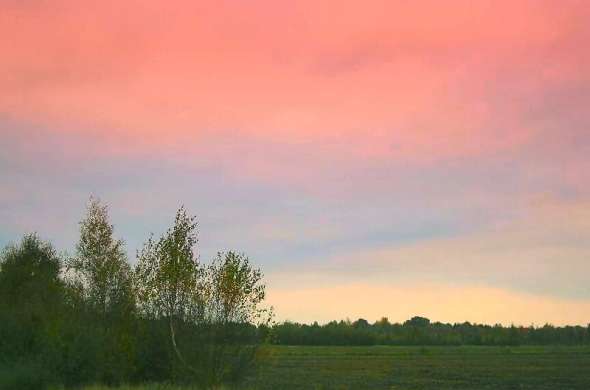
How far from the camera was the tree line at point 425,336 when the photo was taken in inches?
6097

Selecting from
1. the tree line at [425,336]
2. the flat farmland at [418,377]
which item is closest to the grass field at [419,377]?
the flat farmland at [418,377]

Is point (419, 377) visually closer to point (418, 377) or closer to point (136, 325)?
point (418, 377)

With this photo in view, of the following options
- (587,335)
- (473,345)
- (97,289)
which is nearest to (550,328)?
(587,335)

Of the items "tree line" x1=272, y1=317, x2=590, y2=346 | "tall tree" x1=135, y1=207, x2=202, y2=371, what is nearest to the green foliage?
"tall tree" x1=135, y1=207, x2=202, y2=371

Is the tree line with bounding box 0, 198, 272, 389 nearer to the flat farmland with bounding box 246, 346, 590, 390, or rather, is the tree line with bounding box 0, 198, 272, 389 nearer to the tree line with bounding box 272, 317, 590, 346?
the flat farmland with bounding box 246, 346, 590, 390

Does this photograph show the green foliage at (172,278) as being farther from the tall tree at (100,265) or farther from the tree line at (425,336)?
the tree line at (425,336)

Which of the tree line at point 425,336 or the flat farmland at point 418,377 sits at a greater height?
the tree line at point 425,336

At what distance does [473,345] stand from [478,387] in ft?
365

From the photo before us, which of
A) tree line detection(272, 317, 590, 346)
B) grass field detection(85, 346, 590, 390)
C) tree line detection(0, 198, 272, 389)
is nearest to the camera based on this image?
tree line detection(0, 198, 272, 389)

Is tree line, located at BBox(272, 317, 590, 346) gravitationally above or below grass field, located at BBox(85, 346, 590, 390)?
above

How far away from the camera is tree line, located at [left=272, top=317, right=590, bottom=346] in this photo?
155 metres

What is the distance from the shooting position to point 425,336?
164 metres

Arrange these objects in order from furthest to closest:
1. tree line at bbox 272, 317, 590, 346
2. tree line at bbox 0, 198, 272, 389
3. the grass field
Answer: tree line at bbox 272, 317, 590, 346 < the grass field < tree line at bbox 0, 198, 272, 389

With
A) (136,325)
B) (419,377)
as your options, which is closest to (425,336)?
(419,377)
